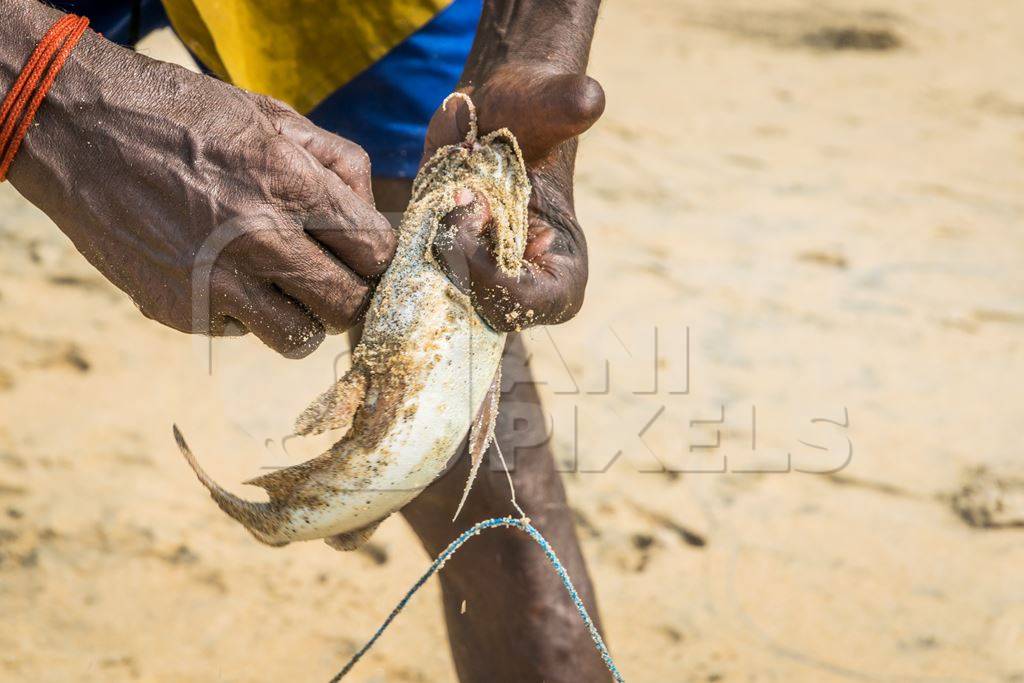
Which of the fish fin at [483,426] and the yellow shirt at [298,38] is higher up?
the yellow shirt at [298,38]

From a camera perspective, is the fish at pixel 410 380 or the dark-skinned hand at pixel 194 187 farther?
the fish at pixel 410 380

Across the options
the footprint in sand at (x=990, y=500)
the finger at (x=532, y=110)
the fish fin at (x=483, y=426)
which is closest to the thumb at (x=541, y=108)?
the finger at (x=532, y=110)

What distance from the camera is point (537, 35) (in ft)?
5.53

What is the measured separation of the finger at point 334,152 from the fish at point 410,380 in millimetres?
91

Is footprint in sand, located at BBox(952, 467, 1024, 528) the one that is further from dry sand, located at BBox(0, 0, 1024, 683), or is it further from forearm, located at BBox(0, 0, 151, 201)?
forearm, located at BBox(0, 0, 151, 201)

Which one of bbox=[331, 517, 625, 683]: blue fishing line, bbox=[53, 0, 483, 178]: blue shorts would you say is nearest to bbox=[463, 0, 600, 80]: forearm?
bbox=[53, 0, 483, 178]: blue shorts

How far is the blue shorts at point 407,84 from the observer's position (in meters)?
A: 1.94

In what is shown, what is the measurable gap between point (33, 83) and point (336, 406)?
549 millimetres

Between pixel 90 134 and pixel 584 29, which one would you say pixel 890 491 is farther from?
pixel 90 134

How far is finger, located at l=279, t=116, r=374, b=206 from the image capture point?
1.37 meters

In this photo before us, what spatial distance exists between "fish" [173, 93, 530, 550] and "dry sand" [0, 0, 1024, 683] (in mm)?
914

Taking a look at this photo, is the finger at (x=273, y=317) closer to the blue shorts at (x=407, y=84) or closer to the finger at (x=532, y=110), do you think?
the finger at (x=532, y=110)

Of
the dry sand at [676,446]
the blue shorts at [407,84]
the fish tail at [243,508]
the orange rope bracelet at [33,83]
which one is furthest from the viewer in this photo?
the dry sand at [676,446]

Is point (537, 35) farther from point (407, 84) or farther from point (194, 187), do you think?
point (194, 187)
